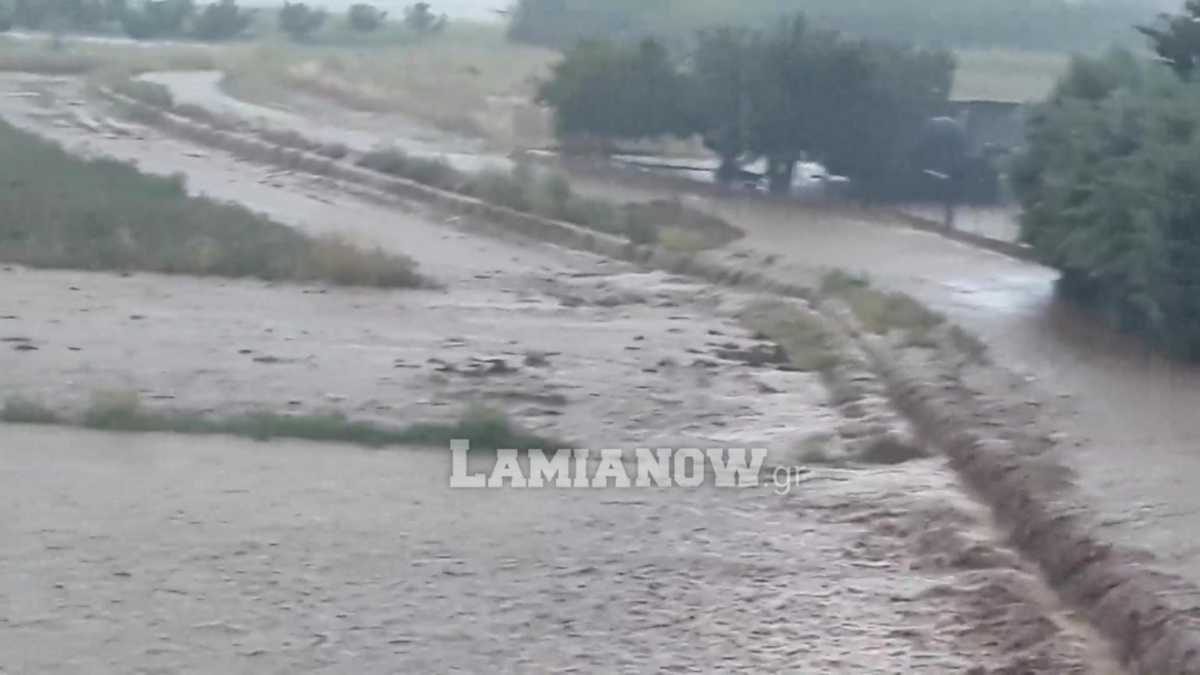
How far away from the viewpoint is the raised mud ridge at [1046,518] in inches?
425

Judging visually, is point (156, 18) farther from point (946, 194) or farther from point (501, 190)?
point (946, 194)

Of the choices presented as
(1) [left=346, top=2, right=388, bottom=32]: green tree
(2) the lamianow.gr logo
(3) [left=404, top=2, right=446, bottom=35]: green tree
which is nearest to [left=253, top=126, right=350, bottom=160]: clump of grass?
(2) the lamianow.gr logo

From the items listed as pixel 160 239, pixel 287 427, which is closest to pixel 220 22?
pixel 160 239

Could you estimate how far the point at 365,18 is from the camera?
87.9 metres

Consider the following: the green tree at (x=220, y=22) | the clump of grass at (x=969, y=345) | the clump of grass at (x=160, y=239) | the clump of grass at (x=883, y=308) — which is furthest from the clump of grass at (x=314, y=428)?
the green tree at (x=220, y=22)

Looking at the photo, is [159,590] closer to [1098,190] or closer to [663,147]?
[1098,190]

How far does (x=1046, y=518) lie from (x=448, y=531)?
11.8 ft

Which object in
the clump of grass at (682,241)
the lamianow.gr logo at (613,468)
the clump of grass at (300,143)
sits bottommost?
the lamianow.gr logo at (613,468)

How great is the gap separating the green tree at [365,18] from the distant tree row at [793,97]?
4847 cm

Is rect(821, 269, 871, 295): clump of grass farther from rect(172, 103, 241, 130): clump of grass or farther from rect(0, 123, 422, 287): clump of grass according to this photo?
rect(172, 103, 241, 130): clump of grass

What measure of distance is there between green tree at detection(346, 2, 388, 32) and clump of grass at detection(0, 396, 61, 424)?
7278 centimetres

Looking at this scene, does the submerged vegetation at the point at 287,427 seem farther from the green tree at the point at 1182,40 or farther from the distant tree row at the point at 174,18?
the distant tree row at the point at 174,18

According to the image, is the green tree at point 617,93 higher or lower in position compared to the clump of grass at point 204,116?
higher

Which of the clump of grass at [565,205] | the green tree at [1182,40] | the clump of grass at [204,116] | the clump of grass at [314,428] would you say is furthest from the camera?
the clump of grass at [204,116]
